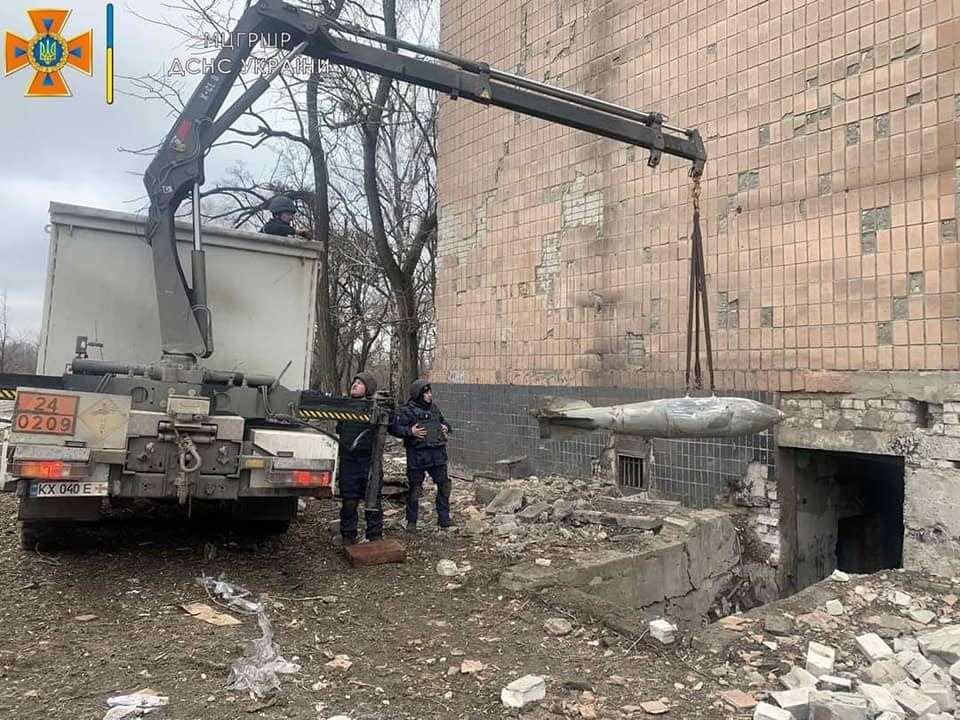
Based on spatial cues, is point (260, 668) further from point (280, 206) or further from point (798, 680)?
point (280, 206)

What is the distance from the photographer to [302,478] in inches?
199

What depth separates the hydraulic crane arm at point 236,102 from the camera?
545 cm

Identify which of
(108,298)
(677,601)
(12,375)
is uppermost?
(108,298)

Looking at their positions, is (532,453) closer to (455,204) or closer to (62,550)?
(455,204)

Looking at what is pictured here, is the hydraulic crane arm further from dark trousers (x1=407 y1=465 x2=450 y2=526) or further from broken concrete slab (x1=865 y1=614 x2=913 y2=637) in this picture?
broken concrete slab (x1=865 y1=614 x2=913 y2=637)

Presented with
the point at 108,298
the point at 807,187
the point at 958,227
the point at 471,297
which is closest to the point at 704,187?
the point at 807,187

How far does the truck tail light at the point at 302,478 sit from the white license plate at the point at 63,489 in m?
1.13

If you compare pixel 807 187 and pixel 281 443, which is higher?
pixel 807 187

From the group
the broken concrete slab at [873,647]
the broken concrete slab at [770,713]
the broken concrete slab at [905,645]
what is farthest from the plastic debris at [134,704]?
the broken concrete slab at [905,645]

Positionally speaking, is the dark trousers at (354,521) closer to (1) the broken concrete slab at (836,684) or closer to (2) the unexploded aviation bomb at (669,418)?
(2) the unexploded aviation bomb at (669,418)

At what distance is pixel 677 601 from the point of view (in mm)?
6504

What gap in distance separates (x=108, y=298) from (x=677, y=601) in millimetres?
5732

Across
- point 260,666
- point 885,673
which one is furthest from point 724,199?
point 260,666

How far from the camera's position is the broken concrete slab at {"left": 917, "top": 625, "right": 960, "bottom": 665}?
4.26 meters
